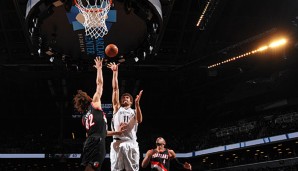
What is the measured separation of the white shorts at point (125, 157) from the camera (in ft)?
17.5

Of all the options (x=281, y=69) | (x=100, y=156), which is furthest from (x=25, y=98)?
(x=100, y=156)

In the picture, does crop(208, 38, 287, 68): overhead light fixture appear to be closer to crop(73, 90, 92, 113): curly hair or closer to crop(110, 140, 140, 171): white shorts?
crop(110, 140, 140, 171): white shorts

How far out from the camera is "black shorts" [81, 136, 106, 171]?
4.29m

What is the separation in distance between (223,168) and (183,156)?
3.31 metres

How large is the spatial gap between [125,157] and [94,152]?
1.08 meters

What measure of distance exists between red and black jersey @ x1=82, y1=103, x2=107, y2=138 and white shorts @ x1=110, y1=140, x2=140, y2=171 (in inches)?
33.8

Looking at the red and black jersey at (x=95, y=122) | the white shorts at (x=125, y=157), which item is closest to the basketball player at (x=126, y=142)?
the white shorts at (x=125, y=157)

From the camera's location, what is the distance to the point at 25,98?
866 inches

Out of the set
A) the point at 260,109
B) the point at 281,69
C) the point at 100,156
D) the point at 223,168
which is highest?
the point at 281,69

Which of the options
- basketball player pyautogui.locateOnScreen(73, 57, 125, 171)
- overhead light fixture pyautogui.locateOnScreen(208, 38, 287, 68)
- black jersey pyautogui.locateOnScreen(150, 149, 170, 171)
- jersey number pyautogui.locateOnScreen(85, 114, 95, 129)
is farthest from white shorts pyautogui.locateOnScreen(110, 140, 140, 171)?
overhead light fixture pyautogui.locateOnScreen(208, 38, 287, 68)

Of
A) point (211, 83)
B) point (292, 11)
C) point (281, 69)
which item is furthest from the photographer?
point (211, 83)

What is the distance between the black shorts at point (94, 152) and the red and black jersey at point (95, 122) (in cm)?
9

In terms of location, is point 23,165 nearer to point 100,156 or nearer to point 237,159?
point 237,159

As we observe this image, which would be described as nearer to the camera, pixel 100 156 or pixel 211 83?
pixel 100 156
